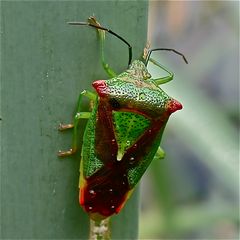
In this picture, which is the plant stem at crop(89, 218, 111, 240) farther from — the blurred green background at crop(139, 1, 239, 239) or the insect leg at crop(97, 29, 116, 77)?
the blurred green background at crop(139, 1, 239, 239)

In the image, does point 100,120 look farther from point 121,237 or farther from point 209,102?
point 209,102

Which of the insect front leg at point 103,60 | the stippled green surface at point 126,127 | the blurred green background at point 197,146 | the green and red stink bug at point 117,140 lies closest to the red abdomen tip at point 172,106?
the green and red stink bug at point 117,140

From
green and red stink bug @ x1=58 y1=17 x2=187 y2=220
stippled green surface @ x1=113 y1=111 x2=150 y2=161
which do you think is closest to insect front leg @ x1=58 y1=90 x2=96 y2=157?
green and red stink bug @ x1=58 y1=17 x2=187 y2=220

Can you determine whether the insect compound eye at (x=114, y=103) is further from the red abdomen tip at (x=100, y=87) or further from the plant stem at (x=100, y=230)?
the plant stem at (x=100, y=230)

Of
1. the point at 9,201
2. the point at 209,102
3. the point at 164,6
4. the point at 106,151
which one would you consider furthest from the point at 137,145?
the point at 164,6

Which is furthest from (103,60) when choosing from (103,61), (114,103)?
(114,103)

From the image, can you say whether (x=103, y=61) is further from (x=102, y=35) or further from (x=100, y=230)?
Answer: (x=100, y=230)

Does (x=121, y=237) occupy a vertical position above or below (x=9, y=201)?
below
